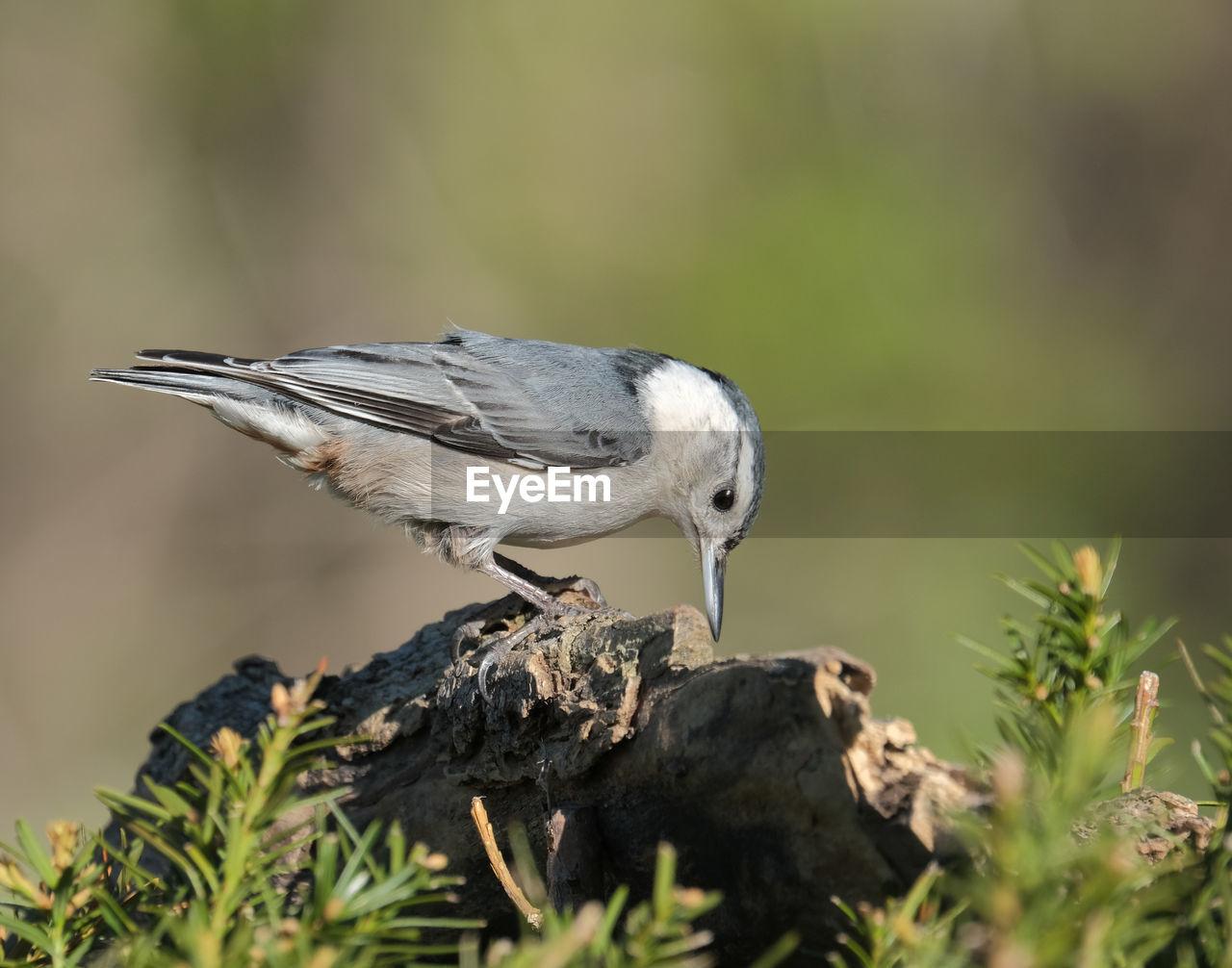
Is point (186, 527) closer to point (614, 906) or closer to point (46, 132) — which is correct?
point (46, 132)

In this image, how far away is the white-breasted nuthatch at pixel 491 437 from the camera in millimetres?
2807

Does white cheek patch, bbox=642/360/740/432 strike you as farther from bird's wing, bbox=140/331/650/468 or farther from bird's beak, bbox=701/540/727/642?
bird's beak, bbox=701/540/727/642

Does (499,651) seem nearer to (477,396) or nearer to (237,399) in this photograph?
(477,396)

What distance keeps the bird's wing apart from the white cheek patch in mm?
59

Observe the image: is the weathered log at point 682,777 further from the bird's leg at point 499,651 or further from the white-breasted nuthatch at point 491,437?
the white-breasted nuthatch at point 491,437

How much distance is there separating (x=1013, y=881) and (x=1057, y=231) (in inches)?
158

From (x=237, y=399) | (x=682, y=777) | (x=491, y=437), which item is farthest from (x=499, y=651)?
(x=237, y=399)

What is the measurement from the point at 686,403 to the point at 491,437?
1.75ft

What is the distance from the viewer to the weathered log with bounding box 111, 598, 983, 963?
1123mm

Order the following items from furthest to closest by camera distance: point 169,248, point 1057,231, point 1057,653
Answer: point 169,248, point 1057,231, point 1057,653

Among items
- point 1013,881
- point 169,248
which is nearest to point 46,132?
point 169,248

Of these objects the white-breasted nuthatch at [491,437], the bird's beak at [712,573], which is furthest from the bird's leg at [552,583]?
the bird's beak at [712,573]

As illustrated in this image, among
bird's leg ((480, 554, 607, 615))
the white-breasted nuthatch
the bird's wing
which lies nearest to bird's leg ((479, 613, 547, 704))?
bird's leg ((480, 554, 607, 615))

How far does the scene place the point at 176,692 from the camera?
425 centimetres
